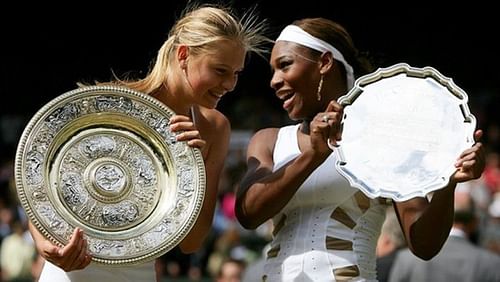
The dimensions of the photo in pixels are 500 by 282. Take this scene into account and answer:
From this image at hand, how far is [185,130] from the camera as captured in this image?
13.5 ft

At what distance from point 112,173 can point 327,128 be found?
0.66 metres

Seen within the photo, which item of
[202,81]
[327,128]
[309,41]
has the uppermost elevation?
[309,41]

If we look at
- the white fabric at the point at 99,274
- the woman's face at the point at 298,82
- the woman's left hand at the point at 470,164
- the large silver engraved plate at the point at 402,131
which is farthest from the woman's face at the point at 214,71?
the woman's left hand at the point at 470,164

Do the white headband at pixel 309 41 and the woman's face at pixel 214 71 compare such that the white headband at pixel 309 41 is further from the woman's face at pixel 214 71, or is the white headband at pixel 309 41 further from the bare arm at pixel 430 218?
the bare arm at pixel 430 218

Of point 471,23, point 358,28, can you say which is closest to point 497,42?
point 471,23

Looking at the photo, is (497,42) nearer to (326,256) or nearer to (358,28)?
(358,28)

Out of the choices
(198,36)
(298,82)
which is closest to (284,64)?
(298,82)

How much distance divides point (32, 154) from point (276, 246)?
0.84 m

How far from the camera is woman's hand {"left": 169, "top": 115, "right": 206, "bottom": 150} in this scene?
13.5 feet

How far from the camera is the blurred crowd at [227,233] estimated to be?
9.96m

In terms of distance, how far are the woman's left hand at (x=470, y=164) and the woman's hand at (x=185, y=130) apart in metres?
0.77

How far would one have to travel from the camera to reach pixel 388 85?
4.16 m

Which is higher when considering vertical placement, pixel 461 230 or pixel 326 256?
pixel 326 256

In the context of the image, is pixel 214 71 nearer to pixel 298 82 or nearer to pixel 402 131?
pixel 298 82
